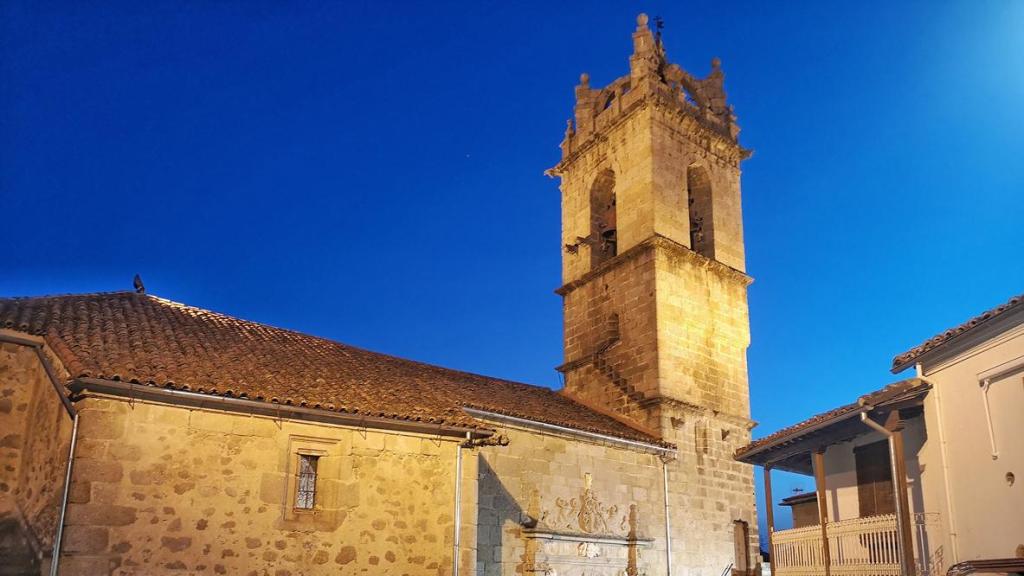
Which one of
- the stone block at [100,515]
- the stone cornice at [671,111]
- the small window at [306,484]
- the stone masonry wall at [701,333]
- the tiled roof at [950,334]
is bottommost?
the stone block at [100,515]

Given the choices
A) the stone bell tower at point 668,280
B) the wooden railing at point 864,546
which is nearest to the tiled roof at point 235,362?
the stone bell tower at point 668,280

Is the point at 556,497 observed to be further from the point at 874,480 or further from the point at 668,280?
the point at 668,280

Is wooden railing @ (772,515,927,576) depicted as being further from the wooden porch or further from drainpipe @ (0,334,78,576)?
drainpipe @ (0,334,78,576)

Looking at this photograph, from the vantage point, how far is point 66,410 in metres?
10.2

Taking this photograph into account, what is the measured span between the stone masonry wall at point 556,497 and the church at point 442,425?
0.13ft

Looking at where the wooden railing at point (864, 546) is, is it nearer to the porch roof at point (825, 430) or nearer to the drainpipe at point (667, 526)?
the porch roof at point (825, 430)

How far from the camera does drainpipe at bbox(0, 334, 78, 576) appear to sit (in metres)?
9.35

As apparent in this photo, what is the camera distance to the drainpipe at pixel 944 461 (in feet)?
34.9

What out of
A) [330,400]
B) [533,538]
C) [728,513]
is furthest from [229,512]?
[728,513]

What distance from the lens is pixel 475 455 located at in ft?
41.8

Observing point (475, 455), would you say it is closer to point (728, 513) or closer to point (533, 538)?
point (533, 538)

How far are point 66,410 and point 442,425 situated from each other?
4894 mm

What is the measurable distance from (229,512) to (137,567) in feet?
4.03

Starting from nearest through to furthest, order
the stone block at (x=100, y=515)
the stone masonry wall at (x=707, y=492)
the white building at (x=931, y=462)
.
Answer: the stone block at (x=100, y=515) → the white building at (x=931, y=462) → the stone masonry wall at (x=707, y=492)
